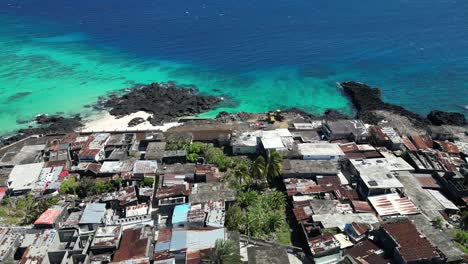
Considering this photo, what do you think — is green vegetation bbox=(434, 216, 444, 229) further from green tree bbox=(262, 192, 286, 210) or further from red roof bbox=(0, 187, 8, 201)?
red roof bbox=(0, 187, 8, 201)

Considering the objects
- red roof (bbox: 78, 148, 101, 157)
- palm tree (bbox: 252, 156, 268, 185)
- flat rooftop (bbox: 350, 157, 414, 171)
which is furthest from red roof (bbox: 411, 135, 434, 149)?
red roof (bbox: 78, 148, 101, 157)

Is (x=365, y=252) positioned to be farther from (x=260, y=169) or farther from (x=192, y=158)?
(x=192, y=158)

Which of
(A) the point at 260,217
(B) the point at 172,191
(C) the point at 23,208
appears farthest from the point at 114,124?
(A) the point at 260,217

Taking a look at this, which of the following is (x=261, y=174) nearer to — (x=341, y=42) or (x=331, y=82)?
(x=331, y=82)

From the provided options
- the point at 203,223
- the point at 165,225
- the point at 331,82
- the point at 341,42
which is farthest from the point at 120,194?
the point at 341,42

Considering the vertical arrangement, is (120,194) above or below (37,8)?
below
